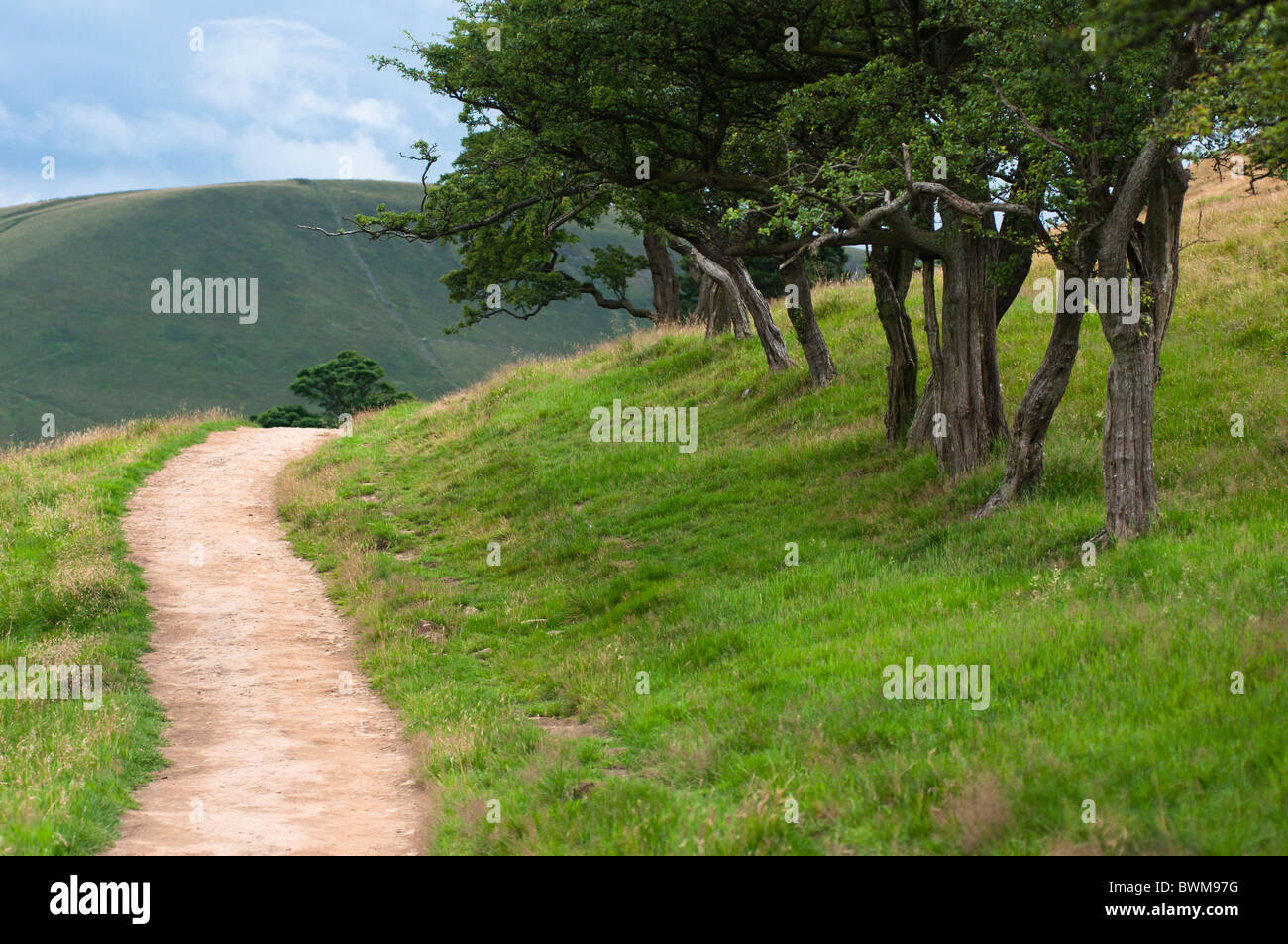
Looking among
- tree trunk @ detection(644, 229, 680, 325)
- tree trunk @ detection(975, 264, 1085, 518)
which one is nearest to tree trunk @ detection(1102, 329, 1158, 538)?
tree trunk @ detection(975, 264, 1085, 518)

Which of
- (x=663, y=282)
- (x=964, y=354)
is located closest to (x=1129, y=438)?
(x=964, y=354)

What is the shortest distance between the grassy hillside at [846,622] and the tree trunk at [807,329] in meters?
0.47

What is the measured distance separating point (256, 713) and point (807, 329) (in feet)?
46.4

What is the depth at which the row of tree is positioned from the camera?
10.9 m

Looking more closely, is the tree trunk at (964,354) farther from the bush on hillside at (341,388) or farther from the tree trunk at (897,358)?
the bush on hillside at (341,388)

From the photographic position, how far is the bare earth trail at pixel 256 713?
24.4ft

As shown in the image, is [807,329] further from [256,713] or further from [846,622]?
[256,713]

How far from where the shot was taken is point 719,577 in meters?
13.2

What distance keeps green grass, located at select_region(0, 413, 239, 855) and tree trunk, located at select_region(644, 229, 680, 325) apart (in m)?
18.4

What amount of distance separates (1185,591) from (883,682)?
3027mm

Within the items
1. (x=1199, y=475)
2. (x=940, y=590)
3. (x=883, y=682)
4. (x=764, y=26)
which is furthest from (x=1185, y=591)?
(x=764, y=26)

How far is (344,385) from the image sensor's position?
7950cm

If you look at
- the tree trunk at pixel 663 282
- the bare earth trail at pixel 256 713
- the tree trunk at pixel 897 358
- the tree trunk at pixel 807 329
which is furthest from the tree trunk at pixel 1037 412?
the tree trunk at pixel 663 282
